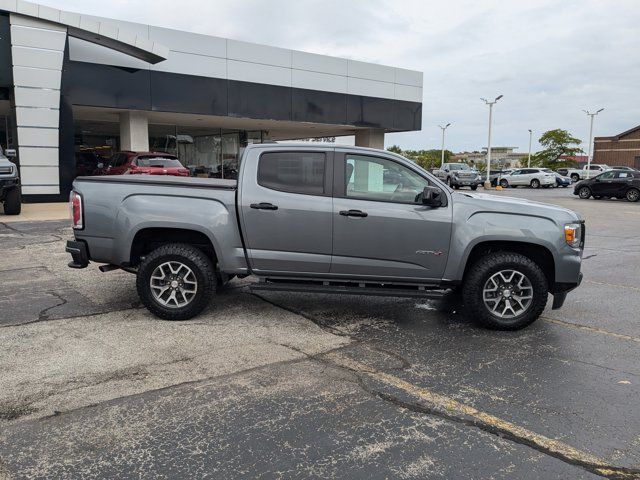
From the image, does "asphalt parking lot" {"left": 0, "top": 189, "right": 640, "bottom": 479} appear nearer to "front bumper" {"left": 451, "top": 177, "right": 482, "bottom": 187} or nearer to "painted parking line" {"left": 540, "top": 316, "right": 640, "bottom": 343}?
"painted parking line" {"left": 540, "top": 316, "right": 640, "bottom": 343}

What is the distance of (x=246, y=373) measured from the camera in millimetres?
4320

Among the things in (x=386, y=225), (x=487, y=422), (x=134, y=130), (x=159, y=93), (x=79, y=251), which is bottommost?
(x=487, y=422)

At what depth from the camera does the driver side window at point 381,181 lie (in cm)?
557

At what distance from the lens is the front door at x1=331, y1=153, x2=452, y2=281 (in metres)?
5.46

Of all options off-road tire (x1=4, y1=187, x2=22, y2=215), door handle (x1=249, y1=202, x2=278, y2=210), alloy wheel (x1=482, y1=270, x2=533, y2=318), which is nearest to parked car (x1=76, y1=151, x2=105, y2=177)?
off-road tire (x1=4, y1=187, x2=22, y2=215)

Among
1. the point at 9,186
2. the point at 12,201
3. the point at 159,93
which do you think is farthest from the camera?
the point at 159,93

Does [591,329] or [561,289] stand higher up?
[561,289]

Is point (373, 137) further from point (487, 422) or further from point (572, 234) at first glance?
point (487, 422)

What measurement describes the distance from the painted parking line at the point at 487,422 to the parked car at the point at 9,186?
1198 centimetres

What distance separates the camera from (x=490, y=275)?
18.0 feet

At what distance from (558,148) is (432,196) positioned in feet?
254

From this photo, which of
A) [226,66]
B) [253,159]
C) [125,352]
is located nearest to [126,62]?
[226,66]

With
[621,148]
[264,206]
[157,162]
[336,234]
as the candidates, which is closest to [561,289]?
[336,234]

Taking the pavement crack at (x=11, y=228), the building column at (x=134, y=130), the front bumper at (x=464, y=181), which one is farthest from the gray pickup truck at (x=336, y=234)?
the front bumper at (x=464, y=181)
